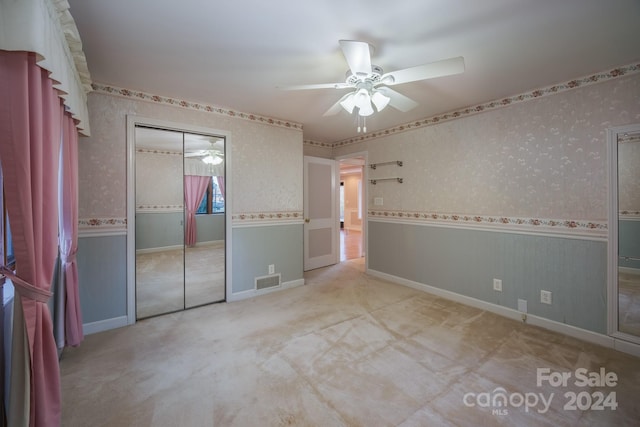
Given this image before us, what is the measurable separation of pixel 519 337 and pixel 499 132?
2.11m

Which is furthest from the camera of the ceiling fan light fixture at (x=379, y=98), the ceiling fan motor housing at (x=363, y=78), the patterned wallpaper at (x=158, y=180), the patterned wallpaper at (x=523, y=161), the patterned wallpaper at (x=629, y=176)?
the patterned wallpaper at (x=158, y=180)

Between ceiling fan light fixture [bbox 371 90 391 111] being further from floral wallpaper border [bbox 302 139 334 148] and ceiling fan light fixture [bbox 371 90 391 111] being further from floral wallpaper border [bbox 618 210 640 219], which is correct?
floral wallpaper border [bbox 302 139 334 148]

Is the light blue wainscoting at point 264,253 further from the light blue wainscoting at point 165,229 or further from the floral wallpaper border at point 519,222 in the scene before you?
the floral wallpaper border at point 519,222

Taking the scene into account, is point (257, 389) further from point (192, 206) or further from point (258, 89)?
point (258, 89)

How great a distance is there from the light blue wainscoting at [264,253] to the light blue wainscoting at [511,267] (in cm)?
151

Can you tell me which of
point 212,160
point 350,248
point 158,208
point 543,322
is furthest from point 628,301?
point 350,248

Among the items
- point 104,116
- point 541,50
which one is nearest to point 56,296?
point 104,116

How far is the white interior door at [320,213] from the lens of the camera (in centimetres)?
478

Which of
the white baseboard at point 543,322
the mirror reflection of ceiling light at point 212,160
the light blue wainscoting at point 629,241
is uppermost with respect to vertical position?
the mirror reflection of ceiling light at point 212,160

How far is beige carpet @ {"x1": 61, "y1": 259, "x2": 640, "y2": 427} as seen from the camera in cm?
158

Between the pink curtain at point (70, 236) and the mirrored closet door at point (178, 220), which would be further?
the mirrored closet door at point (178, 220)

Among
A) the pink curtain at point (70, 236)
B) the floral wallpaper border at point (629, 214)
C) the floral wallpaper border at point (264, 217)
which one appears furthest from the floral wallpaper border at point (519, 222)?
the pink curtain at point (70, 236)

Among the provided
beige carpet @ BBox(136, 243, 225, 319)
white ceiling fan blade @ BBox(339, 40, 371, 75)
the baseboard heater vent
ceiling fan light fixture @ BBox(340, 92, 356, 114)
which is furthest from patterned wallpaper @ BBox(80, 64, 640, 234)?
white ceiling fan blade @ BBox(339, 40, 371, 75)

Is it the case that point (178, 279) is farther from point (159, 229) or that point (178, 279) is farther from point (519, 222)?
point (519, 222)
